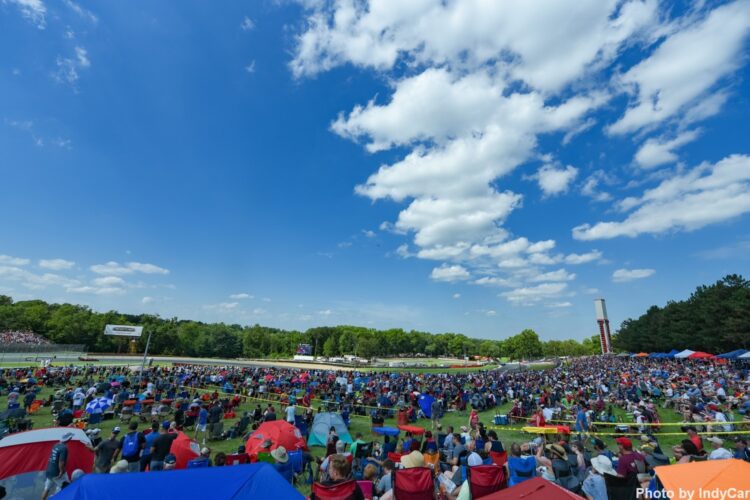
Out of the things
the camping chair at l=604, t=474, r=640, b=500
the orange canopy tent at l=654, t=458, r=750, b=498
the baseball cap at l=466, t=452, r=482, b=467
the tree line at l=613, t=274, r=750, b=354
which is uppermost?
the tree line at l=613, t=274, r=750, b=354

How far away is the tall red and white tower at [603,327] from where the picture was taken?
128375 mm

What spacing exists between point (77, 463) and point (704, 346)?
82.9 metres

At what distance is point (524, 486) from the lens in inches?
169

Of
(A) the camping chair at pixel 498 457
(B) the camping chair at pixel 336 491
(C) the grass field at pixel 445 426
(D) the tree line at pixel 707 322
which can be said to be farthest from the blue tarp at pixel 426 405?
(D) the tree line at pixel 707 322

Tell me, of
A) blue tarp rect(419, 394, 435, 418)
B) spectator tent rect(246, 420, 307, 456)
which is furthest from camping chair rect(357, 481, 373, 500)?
blue tarp rect(419, 394, 435, 418)

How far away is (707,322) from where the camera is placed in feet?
192

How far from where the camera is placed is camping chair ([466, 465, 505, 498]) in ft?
20.8

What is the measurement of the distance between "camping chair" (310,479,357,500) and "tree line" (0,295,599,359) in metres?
96.1

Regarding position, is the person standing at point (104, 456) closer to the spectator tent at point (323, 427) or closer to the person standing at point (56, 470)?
the person standing at point (56, 470)

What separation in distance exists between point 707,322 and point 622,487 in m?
73.4

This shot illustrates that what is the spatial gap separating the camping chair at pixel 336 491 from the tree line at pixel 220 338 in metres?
96.1

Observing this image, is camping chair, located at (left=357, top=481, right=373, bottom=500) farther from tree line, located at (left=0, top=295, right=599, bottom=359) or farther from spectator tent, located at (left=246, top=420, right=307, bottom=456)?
tree line, located at (left=0, top=295, right=599, bottom=359)

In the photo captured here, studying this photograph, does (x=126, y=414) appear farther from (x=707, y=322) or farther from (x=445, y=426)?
(x=707, y=322)

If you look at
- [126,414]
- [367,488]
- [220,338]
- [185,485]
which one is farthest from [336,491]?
[220,338]
